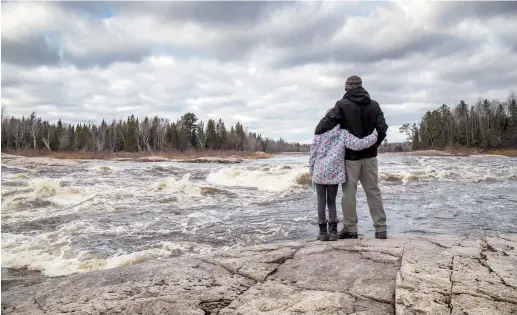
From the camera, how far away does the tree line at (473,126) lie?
210 ft

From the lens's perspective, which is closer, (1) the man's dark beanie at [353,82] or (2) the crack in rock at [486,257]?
(2) the crack in rock at [486,257]

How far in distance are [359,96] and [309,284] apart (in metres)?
2.38

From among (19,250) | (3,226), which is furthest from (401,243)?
(3,226)

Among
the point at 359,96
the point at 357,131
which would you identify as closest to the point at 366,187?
the point at 357,131

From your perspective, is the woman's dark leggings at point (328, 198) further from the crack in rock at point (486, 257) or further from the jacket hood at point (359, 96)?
the crack in rock at point (486, 257)

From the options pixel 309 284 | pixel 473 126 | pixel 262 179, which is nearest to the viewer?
pixel 309 284

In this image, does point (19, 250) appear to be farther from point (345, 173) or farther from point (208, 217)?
point (345, 173)

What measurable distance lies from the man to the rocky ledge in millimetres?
652

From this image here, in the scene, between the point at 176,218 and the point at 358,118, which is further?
the point at 176,218

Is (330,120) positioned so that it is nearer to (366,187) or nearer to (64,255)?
(366,187)

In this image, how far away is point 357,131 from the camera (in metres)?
4.19

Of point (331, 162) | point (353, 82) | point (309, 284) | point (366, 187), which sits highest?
point (353, 82)

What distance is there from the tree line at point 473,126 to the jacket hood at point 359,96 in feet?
229

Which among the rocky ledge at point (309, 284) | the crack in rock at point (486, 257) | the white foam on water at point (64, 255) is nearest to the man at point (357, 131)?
the rocky ledge at point (309, 284)
